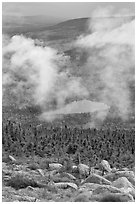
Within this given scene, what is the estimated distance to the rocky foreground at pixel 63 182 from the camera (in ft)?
40.4

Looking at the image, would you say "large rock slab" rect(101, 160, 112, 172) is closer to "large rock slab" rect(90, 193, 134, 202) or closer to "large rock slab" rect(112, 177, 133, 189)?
"large rock slab" rect(112, 177, 133, 189)

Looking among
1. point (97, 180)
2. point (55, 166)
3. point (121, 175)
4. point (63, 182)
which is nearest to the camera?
point (97, 180)

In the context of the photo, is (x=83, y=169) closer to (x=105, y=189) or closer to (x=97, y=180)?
(x=97, y=180)

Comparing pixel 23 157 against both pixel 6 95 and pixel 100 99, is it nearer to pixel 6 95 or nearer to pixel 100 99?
pixel 6 95

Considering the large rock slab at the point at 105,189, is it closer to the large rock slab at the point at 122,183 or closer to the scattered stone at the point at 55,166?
the large rock slab at the point at 122,183

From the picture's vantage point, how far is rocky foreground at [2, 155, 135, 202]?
40.4ft

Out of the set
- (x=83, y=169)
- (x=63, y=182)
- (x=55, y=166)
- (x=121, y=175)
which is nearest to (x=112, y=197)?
(x=121, y=175)

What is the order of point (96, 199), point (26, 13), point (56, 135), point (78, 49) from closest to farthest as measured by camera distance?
1. point (96, 199)
2. point (26, 13)
3. point (56, 135)
4. point (78, 49)

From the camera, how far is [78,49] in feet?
73.5

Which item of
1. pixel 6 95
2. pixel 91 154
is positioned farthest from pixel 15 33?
pixel 91 154

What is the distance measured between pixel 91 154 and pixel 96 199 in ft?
18.1

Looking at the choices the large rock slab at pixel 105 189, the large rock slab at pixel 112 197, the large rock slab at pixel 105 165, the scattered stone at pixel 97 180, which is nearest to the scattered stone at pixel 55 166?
the large rock slab at pixel 105 165

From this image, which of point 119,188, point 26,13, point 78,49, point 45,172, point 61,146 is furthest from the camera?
point 78,49

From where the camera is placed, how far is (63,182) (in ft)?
47.1
